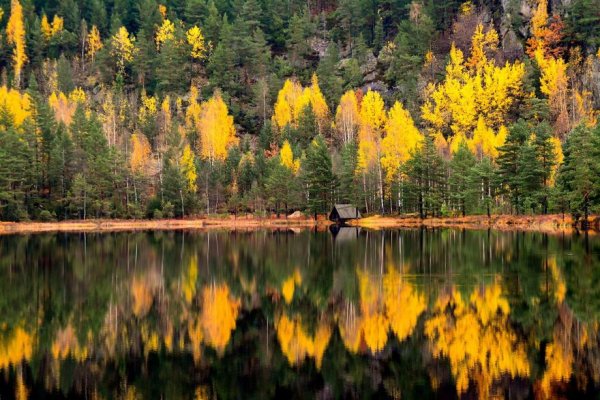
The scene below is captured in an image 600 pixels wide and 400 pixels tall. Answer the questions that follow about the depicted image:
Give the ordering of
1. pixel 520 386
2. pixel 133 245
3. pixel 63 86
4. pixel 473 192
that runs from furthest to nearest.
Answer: pixel 63 86
pixel 473 192
pixel 133 245
pixel 520 386

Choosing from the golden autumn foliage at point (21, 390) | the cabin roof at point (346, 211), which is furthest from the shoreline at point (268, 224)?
the golden autumn foliage at point (21, 390)

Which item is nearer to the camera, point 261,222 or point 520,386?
A: point 520,386

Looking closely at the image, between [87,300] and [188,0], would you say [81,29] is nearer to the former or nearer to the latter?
[188,0]

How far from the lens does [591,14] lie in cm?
12050

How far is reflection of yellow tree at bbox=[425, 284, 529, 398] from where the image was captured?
1720 centimetres

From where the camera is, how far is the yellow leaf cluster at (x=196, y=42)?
154875 millimetres

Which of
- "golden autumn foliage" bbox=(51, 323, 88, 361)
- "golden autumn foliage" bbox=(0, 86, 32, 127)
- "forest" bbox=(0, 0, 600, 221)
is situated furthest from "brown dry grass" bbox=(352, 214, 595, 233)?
"golden autumn foliage" bbox=(0, 86, 32, 127)

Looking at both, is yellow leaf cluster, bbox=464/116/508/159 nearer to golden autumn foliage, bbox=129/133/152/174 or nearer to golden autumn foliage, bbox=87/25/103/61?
golden autumn foliage, bbox=129/133/152/174

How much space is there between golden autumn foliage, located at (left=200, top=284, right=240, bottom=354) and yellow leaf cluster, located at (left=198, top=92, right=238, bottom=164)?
87976mm

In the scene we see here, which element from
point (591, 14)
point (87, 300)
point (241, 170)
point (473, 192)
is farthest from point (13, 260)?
point (591, 14)

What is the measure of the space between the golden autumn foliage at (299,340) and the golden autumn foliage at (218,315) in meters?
1.76

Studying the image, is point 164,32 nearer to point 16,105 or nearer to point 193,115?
point 193,115

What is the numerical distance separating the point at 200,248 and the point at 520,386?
4021 centimetres

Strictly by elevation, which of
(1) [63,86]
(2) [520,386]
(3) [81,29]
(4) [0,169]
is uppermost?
(3) [81,29]
